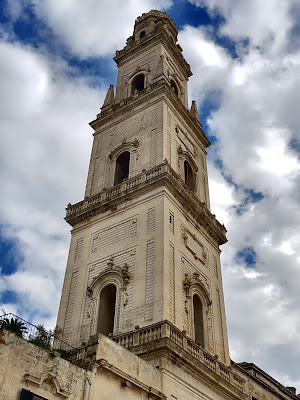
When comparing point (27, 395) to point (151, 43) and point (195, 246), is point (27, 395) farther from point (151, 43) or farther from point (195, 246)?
point (151, 43)

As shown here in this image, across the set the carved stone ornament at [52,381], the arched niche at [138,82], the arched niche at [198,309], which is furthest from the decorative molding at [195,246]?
the arched niche at [138,82]

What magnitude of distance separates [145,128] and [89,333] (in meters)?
14.1

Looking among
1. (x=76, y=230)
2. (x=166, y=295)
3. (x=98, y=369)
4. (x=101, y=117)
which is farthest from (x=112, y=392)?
(x=101, y=117)

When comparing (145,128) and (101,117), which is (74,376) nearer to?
(145,128)

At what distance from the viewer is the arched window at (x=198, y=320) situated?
26.6 metres

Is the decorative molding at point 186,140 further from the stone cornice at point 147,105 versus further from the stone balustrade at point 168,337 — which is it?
the stone balustrade at point 168,337

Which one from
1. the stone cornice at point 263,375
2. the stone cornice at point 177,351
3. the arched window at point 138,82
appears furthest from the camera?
the arched window at point 138,82

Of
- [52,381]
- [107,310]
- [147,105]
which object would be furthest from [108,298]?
[147,105]

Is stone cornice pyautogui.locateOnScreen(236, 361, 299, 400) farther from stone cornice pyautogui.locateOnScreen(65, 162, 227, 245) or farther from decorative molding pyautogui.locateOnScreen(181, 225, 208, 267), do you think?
stone cornice pyautogui.locateOnScreen(65, 162, 227, 245)

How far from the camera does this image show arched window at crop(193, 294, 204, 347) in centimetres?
2658

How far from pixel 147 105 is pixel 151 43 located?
8775 millimetres

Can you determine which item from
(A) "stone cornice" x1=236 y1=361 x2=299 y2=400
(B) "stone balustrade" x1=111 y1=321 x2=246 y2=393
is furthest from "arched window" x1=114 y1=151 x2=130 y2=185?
(A) "stone cornice" x1=236 y1=361 x2=299 y2=400

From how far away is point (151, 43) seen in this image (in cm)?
4153

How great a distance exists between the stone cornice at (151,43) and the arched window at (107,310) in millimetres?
22296
